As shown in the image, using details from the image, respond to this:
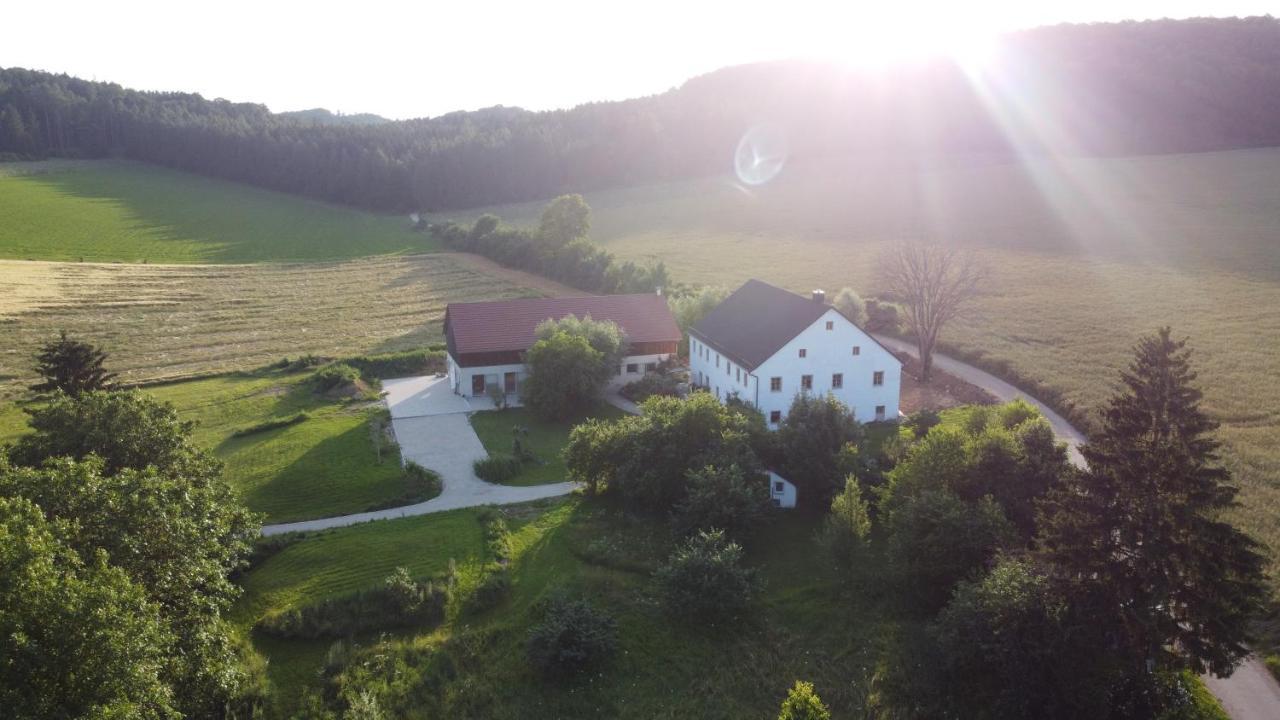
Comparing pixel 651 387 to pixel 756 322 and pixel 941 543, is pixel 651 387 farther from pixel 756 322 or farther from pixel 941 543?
pixel 941 543

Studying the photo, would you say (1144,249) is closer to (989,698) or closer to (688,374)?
(688,374)

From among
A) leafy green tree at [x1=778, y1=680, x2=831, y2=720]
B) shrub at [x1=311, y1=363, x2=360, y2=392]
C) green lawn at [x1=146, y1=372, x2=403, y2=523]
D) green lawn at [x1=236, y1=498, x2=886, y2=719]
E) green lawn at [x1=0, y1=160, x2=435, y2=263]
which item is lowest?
green lawn at [x1=236, y1=498, x2=886, y2=719]

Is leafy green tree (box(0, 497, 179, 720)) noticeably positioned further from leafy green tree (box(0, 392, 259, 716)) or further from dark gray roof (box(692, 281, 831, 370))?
dark gray roof (box(692, 281, 831, 370))

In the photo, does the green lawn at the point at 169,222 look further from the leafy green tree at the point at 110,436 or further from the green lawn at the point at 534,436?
the leafy green tree at the point at 110,436

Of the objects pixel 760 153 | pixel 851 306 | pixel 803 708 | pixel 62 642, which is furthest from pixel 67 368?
pixel 760 153

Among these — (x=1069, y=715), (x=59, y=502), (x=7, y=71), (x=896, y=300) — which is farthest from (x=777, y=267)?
(x=7, y=71)

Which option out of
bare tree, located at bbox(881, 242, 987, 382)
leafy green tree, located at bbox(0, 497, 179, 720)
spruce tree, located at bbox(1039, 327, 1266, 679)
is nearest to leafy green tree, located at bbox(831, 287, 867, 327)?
bare tree, located at bbox(881, 242, 987, 382)
